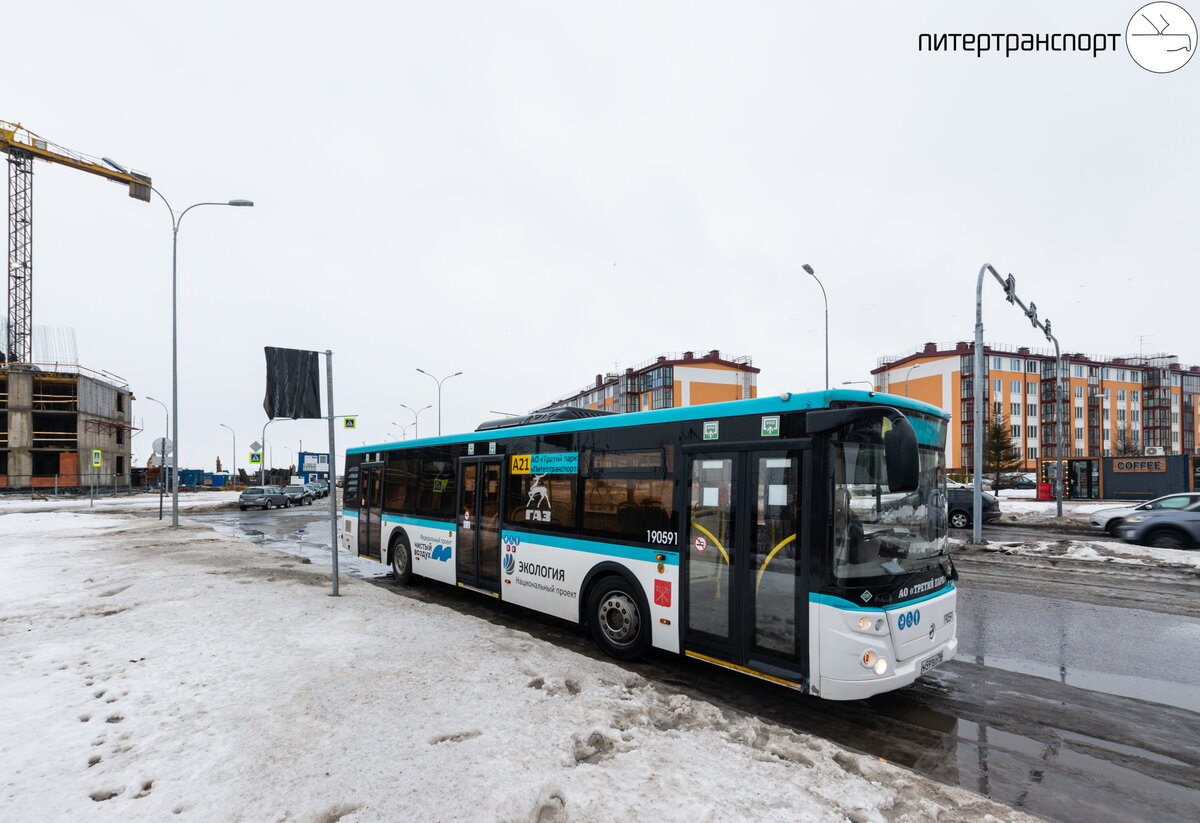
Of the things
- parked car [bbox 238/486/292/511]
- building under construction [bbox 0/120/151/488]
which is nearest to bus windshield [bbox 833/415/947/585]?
parked car [bbox 238/486/292/511]

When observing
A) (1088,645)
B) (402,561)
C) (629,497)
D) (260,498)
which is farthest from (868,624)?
(260,498)

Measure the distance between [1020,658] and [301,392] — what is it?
32.4ft

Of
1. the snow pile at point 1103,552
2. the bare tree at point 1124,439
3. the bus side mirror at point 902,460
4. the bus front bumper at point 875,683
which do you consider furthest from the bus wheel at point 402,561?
the bare tree at point 1124,439

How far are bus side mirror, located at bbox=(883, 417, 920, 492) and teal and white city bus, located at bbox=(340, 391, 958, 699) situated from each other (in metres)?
0.01

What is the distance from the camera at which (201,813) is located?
10.5 ft

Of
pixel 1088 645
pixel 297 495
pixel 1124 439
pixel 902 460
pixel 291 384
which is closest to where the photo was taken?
pixel 902 460

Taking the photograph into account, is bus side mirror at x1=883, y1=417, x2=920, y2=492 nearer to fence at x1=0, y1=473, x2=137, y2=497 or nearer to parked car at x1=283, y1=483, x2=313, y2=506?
parked car at x1=283, y1=483, x2=313, y2=506

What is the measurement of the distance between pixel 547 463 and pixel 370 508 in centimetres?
590

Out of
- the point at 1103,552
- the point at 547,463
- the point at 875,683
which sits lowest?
the point at 1103,552

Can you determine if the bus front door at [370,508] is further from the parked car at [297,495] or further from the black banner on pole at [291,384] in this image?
the parked car at [297,495]

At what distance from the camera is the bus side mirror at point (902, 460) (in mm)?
4188

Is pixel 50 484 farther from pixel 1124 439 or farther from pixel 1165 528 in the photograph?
pixel 1124 439

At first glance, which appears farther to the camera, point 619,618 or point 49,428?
point 49,428

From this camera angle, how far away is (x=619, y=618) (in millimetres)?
6434
